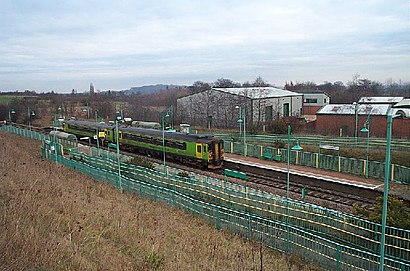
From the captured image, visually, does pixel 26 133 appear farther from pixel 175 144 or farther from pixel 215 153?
pixel 215 153

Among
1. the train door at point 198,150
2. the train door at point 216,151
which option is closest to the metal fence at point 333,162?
the train door at point 216,151

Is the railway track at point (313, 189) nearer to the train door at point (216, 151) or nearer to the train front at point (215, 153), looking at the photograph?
the train front at point (215, 153)

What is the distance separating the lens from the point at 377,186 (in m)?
20.9

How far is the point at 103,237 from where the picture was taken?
34.9ft

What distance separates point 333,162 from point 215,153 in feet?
27.1

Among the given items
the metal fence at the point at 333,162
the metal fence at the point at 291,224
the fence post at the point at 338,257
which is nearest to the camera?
the fence post at the point at 338,257

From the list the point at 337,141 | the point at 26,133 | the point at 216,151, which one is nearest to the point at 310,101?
the point at 337,141

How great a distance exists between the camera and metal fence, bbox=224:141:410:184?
72.8 ft

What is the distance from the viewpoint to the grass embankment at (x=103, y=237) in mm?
7410

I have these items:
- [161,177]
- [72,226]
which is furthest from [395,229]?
[161,177]

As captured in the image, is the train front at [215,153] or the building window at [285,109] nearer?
the train front at [215,153]

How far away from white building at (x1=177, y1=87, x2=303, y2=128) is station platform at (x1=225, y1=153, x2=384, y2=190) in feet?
50.0

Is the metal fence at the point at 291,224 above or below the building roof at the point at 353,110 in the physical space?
below

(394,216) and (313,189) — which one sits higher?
(394,216)
